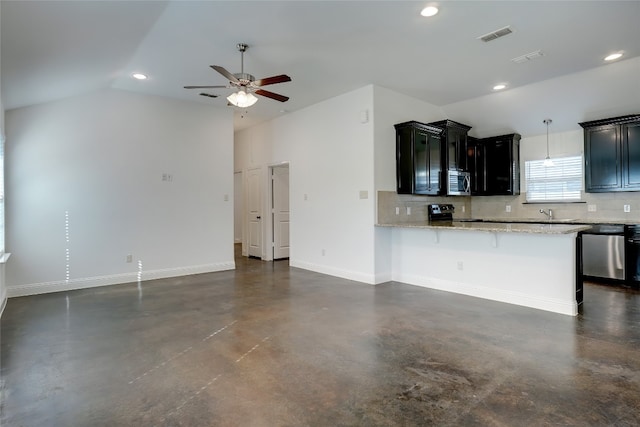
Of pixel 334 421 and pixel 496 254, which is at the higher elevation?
pixel 496 254

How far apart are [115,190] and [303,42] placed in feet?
12.2

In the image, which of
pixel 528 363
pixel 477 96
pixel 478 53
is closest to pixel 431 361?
pixel 528 363

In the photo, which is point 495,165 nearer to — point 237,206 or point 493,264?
point 493,264

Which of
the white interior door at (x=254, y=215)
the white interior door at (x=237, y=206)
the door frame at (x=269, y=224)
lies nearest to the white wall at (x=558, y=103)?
the door frame at (x=269, y=224)

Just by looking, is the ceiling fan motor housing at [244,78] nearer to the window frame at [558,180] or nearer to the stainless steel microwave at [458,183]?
the stainless steel microwave at [458,183]

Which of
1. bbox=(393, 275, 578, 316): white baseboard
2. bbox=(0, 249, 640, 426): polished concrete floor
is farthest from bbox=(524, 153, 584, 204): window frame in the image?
bbox=(393, 275, 578, 316): white baseboard

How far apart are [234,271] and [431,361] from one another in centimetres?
447

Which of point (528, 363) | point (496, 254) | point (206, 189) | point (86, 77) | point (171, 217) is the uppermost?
point (86, 77)

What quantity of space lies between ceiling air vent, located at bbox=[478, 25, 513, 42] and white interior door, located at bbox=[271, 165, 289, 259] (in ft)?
15.3

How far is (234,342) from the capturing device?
3.07 m

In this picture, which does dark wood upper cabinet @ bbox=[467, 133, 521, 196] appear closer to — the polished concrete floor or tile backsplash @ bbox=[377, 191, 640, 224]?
tile backsplash @ bbox=[377, 191, 640, 224]

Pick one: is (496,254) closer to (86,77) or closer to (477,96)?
(477,96)

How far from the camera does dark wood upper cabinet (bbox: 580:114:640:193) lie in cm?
530

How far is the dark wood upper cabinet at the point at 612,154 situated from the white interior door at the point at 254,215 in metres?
6.22
